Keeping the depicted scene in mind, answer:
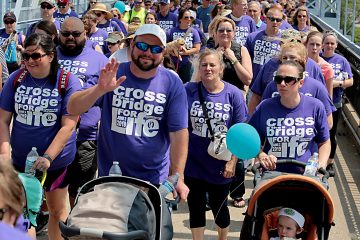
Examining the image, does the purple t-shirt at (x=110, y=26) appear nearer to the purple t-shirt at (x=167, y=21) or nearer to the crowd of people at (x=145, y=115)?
the purple t-shirt at (x=167, y=21)

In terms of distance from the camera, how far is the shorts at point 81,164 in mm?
6012

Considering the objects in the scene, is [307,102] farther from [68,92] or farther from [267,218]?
[68,92]

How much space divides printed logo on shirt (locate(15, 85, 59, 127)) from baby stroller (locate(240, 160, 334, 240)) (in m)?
1.62

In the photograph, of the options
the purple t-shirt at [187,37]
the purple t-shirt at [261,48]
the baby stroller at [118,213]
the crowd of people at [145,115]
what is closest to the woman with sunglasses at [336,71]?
the purple t-shirt at [261,48]

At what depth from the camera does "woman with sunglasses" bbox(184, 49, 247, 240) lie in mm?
5754

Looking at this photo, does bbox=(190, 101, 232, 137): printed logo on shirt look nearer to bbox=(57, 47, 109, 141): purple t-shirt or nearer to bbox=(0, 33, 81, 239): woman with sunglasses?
bbox=(57, 47, 109, 141): purple t-shirt

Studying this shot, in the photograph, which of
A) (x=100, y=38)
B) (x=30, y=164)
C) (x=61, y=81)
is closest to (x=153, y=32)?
(x=61, y=81)

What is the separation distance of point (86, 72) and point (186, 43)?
4.95m

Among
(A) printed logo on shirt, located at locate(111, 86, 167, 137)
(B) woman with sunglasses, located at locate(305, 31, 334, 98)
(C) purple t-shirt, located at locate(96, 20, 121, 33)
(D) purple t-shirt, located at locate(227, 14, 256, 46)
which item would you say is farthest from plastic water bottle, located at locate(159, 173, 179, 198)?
(C) purple t-shirt, located at locate(96, 20, 121, 33)

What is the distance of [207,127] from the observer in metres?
5.79

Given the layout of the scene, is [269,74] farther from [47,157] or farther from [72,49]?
[47,157]

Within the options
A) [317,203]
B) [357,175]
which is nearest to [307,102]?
[317,203]

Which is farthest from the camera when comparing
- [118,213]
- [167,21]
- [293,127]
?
[167,21]

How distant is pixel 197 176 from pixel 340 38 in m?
10.2
